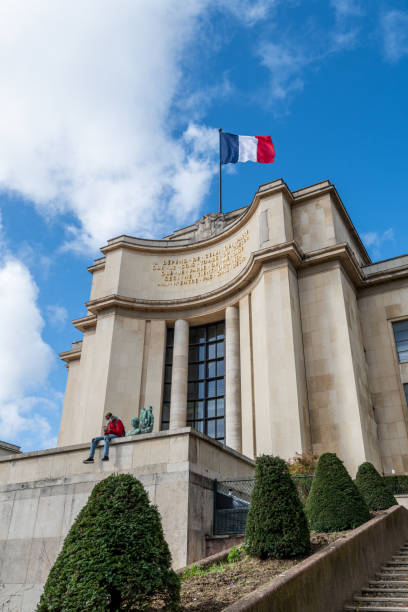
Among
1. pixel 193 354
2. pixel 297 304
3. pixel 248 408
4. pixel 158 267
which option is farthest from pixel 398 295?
pixel 158 267

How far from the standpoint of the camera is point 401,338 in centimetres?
2700

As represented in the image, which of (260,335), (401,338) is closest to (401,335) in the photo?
(401,338)

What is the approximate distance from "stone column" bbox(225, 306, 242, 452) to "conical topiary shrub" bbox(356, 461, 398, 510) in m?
11.8

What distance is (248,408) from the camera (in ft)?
84.1

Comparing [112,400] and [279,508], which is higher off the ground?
[112,400]

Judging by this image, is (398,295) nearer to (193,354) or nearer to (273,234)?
(273,234)

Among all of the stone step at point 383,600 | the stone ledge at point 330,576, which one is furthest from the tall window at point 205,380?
the stone step at point 383,600

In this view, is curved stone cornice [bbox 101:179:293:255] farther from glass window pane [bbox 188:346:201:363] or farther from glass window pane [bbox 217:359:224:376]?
glass window pane [bbox 217:359:224:376]

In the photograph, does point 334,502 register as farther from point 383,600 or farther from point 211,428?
point 211,428

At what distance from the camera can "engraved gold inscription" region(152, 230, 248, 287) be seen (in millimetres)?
30938

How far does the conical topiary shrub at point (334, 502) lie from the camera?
439 inches

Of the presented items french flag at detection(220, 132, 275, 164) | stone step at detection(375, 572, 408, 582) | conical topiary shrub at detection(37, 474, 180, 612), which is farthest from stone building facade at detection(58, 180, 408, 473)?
conical topiary shrub at detection(37, 474, 180, 612)

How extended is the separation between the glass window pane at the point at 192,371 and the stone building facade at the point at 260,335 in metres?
0.06

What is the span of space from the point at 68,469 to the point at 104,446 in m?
1.41
